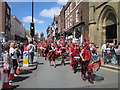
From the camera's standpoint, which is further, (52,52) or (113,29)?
(113,29)

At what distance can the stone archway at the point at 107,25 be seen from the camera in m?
16.1

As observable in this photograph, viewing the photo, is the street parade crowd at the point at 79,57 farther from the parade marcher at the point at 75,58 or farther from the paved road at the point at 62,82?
the paved road at the point at 62,82

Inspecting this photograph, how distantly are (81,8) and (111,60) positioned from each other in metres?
13.0

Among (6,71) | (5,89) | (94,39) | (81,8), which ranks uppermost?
(81,8)

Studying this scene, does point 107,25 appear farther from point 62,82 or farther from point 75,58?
point 62,82

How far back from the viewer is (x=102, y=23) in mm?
17797

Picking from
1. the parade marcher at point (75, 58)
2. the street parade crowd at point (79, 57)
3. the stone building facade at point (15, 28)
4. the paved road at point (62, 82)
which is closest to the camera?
the paved road at point (62, 82)

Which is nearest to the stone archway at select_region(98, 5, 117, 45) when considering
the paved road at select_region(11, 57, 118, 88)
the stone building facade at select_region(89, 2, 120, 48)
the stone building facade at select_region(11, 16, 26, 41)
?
the stone building facade at select_region(89, 2, 120, 48)

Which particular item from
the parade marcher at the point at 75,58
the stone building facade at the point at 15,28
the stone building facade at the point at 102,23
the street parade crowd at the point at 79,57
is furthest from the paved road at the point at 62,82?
the stone building facade at the point at 15,28

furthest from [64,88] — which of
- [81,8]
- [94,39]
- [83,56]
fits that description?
[81,8]

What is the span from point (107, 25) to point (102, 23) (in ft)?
2.55

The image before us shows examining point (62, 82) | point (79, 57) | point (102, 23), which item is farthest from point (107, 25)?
point (62, 82)

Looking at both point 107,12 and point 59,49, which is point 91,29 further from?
point 59,49

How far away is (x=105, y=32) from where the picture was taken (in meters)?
17.7
